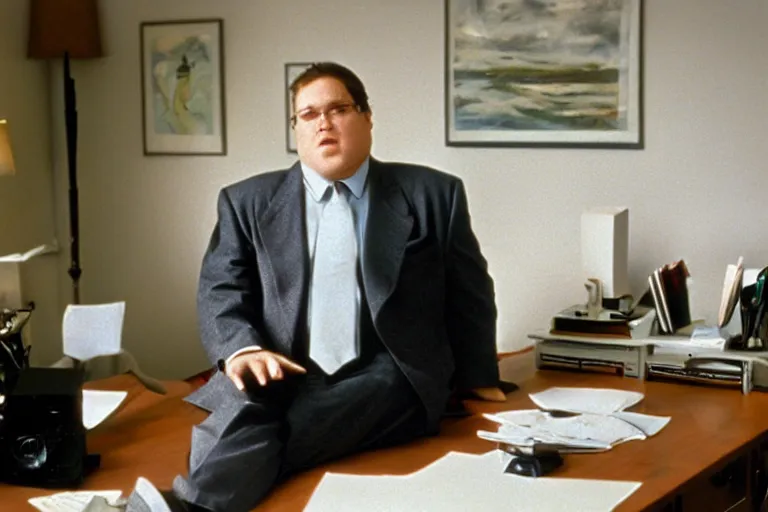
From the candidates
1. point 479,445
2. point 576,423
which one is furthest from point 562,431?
point 479,445

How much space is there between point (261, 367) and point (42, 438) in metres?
0.36

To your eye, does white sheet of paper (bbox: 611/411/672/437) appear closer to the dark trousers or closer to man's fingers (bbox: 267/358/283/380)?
the dark trousers

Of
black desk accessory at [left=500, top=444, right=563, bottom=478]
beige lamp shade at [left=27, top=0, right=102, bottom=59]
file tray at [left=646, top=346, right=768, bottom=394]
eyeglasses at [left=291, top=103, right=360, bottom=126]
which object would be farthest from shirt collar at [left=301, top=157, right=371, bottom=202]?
beige lamp shade at [left=27, top=0, right=102, bottom=59]

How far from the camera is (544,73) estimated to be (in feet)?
9.63

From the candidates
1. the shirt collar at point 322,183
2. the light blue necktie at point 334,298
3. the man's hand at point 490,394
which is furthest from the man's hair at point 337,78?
the man's hand at point 490,394

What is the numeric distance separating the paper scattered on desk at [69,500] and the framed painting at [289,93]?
1601 millimetres

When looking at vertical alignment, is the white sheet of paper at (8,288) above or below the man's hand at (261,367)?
above

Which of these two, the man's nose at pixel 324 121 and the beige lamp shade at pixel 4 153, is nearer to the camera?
the man's nose at pixel 324 121

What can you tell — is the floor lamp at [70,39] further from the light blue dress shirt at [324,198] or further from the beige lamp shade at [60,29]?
the light blue dress shirt at [324,198]

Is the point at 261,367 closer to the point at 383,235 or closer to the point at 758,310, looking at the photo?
the point at 383,235

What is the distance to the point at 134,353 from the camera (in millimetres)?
3615

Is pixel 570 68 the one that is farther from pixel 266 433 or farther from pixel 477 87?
pixel 266 433

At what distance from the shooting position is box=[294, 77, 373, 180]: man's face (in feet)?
7.07

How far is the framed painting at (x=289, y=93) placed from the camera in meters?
3.25
